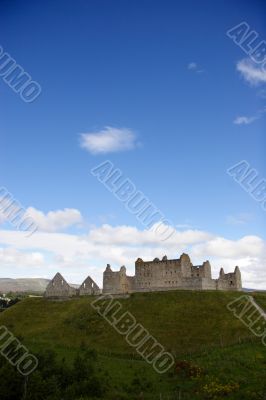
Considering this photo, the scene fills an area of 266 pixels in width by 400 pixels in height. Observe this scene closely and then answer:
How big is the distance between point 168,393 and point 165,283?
65.2 metres

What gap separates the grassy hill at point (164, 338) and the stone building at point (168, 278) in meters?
11.6

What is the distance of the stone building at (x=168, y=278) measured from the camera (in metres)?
93.2

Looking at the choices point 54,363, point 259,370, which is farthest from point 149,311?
point 54,363

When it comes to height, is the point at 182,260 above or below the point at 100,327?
above

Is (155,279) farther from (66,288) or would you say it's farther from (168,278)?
(66,288)

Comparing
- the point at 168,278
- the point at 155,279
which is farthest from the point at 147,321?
the point at 155,279

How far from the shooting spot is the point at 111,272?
99.1m

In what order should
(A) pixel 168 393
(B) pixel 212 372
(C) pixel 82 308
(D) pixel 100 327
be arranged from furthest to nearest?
(C) pixel 82 308 → (D) pixel 100 327 → (B) pixel 212 372 → (A) pixel 168 393

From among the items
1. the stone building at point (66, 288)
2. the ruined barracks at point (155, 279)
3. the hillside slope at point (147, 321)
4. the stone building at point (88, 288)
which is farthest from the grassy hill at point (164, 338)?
the stone building at point (88, 288)

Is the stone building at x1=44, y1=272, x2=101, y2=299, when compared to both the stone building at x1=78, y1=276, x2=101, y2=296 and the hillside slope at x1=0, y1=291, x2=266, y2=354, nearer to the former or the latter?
the stone building at x1=78, y1=276, x2=101, y2=296

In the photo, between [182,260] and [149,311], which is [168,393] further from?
[182,260]

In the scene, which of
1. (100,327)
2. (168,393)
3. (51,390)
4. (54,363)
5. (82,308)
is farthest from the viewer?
(82,308)

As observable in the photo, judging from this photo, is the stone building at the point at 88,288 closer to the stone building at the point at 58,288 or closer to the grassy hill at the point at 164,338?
the stone building at the point at 58,288

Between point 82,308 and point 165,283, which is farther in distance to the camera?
point 165,283
